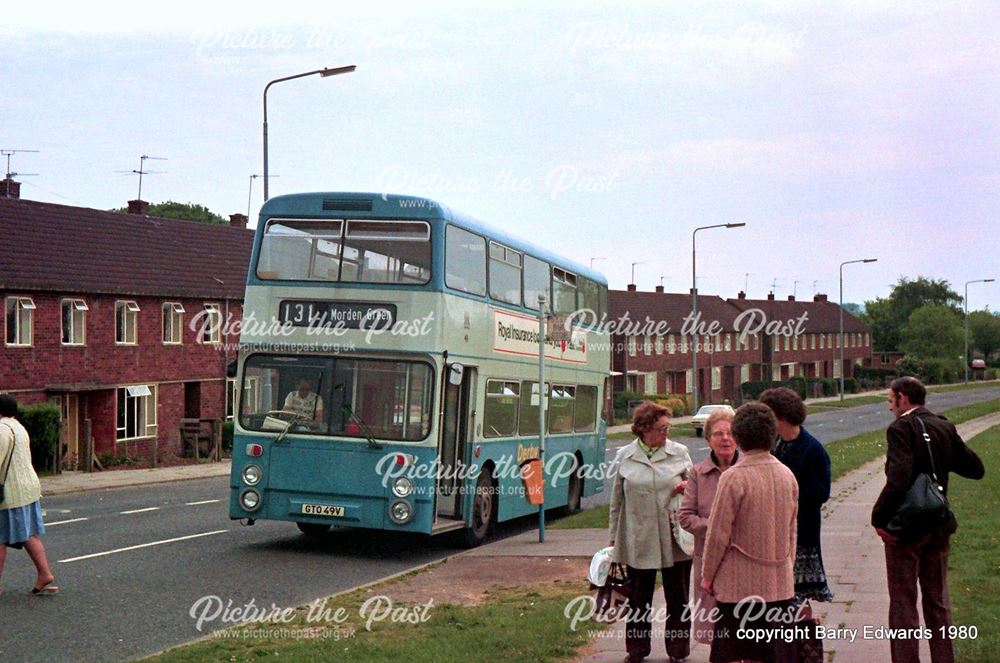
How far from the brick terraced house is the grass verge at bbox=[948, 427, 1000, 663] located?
970 inches

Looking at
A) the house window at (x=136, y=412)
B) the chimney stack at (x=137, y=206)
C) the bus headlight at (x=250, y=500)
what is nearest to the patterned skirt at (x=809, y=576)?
the bus headlight at (x=250, y=500)

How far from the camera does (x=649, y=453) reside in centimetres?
784

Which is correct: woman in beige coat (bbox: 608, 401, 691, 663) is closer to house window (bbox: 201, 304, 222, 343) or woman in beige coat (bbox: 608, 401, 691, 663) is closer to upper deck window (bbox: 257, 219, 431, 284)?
upper deck window (bbox: 257, 219, 431, 284)

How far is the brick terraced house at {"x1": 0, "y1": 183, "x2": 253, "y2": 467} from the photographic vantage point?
110 feet

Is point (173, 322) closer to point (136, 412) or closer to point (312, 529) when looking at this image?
point (136, 412)

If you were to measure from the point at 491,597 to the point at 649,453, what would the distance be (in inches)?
147

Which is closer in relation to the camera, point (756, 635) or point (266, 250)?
point (756, 635)

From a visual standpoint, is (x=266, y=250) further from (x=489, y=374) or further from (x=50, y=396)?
(x=50, y=396)

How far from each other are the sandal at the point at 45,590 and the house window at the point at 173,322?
29221mm

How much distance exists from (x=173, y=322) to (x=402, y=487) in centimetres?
2793

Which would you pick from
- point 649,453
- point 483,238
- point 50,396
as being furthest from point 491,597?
point 50,396

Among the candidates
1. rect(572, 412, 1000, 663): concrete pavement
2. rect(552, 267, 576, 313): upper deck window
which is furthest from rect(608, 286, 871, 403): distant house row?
rect(572, 412, 1000, 663): concrete pavement

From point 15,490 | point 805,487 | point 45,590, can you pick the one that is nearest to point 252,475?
point 45,590

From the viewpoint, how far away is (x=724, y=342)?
3625 inches
